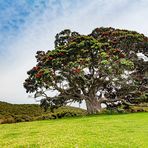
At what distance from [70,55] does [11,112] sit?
16.0 meters

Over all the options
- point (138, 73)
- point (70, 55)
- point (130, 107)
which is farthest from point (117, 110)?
point (70, 55)

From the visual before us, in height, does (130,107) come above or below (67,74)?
below

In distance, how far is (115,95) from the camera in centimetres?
5056

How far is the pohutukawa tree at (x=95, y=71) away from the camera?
45.3 meters

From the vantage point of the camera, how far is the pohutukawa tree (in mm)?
45281

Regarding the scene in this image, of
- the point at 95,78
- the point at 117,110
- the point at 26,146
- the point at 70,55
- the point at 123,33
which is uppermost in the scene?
the point at 123,33

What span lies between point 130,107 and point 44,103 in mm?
12076

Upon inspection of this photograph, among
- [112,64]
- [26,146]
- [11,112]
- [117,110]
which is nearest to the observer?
[26,146]

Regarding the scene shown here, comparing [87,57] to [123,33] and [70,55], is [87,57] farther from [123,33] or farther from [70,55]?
[123,33]

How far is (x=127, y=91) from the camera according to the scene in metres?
49.5

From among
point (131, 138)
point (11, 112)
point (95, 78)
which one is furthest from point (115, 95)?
point (131, 138)

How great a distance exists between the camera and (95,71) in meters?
47.7

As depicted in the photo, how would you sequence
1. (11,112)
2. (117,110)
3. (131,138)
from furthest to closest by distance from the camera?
1. (11,112)
2. (117,110)
3. (131,138)

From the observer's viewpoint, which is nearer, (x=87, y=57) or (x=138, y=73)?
(x=87, y=57)
